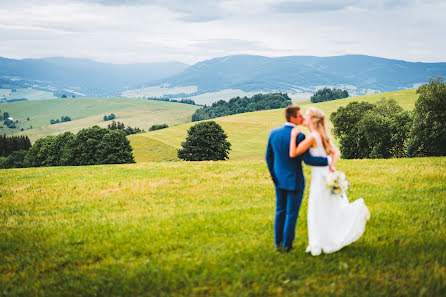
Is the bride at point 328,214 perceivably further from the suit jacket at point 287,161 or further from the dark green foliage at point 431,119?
the dark green foliage at point 431,119

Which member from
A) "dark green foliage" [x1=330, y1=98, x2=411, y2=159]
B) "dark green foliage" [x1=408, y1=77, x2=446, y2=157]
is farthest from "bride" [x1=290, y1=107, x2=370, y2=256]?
"dark green foliage" [x1=330, y1=98, x2=411, y2=159]

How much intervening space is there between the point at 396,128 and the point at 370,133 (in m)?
4.01

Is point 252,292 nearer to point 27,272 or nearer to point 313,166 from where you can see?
point 313,166

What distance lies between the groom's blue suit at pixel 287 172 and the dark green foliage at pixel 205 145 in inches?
2218

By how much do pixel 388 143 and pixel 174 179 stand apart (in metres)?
48.3

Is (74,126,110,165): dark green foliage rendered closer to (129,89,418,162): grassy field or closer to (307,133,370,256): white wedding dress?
(129,89,418,162): grassy field

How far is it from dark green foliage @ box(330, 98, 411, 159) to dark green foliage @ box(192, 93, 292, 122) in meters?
102

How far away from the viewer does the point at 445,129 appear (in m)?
39.5

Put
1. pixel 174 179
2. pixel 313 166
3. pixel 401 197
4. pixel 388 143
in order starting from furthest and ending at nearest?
pixel 388 143
pixel 174 179
pixel 401 197
pixel 313 166

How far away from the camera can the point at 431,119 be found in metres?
41.0

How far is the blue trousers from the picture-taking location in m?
7.12

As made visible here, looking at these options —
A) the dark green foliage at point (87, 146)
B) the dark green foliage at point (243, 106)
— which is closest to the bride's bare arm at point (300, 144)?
the dark green foliage at point (87, 146)

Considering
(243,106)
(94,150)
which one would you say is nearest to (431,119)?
(94,150)

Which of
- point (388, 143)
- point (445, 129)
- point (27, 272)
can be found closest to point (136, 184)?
point (27, 272)
